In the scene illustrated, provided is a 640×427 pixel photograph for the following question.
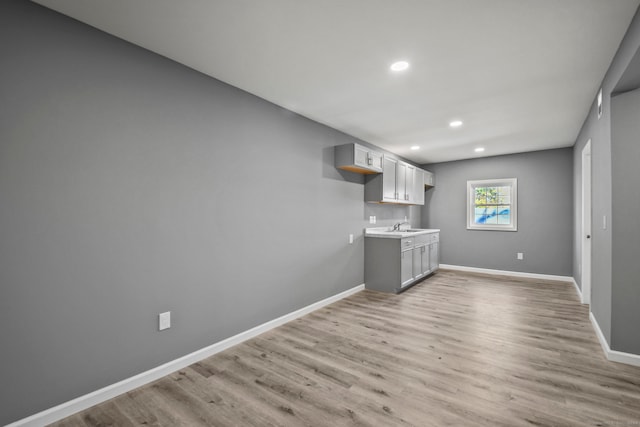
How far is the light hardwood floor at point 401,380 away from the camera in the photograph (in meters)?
1.81

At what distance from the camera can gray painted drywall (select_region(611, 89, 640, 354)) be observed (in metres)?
2.32

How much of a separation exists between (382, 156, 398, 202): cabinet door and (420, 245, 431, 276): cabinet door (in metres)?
1.16

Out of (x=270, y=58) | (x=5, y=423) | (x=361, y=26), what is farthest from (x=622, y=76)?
(x=5, y=423)

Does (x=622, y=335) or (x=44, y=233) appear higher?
(x=44, y=233)

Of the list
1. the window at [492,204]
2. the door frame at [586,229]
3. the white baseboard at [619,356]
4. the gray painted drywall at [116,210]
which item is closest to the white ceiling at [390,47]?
the gray painted drywall at [116,210]

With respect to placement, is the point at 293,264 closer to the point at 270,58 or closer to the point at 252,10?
the point at 270,58

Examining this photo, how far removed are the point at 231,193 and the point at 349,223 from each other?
2179 mm

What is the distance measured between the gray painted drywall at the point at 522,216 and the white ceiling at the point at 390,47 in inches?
89.9

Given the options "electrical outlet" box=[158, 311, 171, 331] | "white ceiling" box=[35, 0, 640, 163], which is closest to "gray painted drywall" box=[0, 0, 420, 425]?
"electrical outlet" box=[158, 311, 171, 331]

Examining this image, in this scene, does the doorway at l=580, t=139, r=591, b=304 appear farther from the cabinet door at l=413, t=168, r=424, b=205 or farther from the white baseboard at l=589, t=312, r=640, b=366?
the cabinet door at l=413, t=168, r=424, b=205

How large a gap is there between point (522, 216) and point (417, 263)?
8.42 feet

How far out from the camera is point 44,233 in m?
1.77

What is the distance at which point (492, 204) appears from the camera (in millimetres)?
6219

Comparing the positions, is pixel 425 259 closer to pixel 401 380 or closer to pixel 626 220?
pixel 626 220
